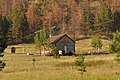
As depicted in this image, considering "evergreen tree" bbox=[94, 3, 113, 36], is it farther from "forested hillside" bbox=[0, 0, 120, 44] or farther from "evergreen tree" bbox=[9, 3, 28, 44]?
"evergreen tree" bbox=[9, 3, 28, 44]

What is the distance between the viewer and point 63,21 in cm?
16625

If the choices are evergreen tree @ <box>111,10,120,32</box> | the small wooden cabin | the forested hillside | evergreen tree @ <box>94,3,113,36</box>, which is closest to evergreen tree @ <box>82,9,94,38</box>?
the forested hillside

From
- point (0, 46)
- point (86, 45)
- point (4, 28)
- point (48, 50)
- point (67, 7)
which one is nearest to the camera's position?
point (0, 46)

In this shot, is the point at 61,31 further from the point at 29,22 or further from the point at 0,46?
the point at 0,46

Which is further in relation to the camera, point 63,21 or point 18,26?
point 63,21

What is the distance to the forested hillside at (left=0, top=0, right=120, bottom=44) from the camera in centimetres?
14200

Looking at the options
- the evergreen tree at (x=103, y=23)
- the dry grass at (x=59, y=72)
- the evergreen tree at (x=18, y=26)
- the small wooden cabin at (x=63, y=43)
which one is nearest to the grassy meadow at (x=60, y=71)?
the dry grass at (x=59, y=72)

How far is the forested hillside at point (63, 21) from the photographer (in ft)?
466

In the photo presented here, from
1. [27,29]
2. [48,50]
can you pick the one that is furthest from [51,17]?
[48,50]

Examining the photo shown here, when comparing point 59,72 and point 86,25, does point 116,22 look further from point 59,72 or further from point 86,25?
point 59,72

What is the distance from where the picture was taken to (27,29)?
493 ft

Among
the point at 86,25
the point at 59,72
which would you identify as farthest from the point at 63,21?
the point at 59,72

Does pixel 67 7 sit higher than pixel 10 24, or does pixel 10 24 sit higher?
pixel 67 7

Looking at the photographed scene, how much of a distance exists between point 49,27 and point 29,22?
34.1ft
